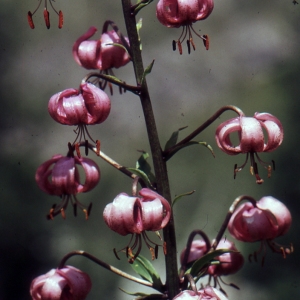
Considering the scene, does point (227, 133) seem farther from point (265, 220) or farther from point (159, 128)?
point (159, 128)

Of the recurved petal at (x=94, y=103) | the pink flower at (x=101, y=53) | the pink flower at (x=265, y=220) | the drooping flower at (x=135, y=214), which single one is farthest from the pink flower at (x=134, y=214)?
the pink flower at (x=101, y=53)

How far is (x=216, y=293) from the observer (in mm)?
836

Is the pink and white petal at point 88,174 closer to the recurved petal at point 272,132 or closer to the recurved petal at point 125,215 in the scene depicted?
the recurved petal at point 125,215

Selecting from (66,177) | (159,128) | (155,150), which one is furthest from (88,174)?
(159,128)

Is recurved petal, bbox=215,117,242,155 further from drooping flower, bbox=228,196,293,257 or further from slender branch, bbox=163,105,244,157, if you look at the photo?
drooping flower, bbox=228,196,293,257

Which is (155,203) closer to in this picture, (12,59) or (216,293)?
(216,293)

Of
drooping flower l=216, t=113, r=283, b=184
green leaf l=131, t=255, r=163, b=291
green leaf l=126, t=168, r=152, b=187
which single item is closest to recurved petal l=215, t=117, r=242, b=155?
drooping flower l=216, t=113, r=283, b=184

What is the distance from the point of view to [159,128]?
97.0 inches

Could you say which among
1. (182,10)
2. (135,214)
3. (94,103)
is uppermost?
(182,10)

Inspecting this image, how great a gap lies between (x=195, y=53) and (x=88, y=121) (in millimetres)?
1731

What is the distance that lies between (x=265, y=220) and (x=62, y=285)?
34 cm

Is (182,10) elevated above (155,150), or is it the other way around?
(182,10)

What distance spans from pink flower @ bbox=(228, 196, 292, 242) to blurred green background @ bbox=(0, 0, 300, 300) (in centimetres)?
88

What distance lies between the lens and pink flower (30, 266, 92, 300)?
983 mm
